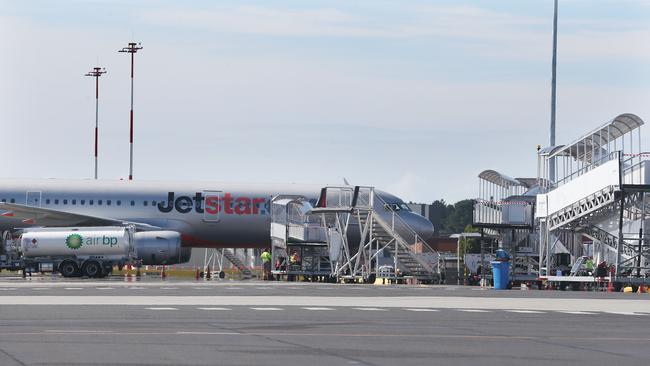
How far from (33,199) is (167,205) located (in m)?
6.34

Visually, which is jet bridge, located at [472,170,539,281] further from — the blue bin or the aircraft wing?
the aircraft wing

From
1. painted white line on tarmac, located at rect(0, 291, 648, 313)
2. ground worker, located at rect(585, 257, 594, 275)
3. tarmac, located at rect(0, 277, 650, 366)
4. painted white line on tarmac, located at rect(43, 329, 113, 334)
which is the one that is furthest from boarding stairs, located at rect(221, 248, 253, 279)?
painted white line on tarmac, located at rect(43, 329, 113, 334)

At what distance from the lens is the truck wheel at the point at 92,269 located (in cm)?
5619

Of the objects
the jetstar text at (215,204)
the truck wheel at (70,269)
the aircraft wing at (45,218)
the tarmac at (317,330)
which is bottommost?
the tarmac at (317,330)

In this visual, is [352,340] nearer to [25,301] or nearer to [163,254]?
[25,301]

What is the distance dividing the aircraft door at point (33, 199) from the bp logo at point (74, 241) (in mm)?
6332

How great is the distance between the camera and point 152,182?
209 ft

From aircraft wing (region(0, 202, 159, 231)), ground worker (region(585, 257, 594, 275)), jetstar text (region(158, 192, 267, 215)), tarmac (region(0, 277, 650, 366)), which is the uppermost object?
jetstar text (region(158, 192, 267, 215))

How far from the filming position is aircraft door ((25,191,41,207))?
6125 cm

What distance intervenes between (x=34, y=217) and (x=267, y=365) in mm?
47420

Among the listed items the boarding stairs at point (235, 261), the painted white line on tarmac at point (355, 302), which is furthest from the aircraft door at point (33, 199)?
the painted white line on tarmac at point (355, 302)

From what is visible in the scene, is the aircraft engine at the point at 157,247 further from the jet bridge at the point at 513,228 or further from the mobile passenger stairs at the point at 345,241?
the jet bridge at the point at 513,228

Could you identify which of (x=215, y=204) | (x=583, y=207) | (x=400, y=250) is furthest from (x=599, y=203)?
(x=215, y=204)

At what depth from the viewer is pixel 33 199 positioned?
61.4 m
